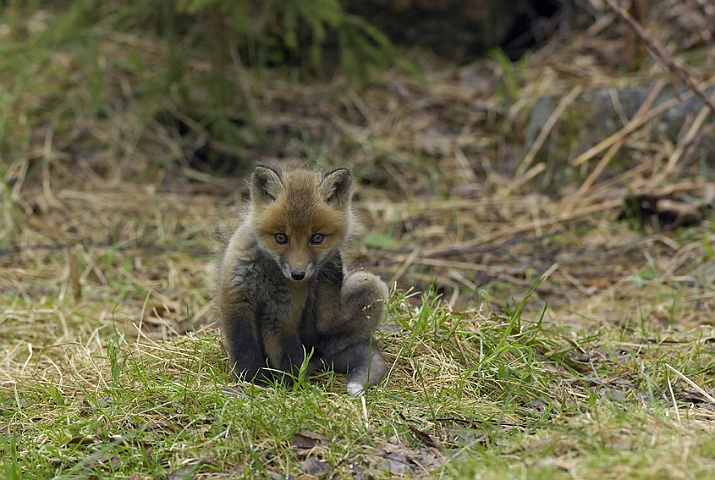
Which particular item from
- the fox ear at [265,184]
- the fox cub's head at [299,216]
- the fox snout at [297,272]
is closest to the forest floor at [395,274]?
the fox snout at [297,272]

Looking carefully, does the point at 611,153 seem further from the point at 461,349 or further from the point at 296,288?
the point at 296,288

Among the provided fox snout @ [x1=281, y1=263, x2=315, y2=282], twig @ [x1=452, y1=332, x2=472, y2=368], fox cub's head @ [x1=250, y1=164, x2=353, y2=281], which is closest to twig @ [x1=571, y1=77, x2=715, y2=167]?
twig @ [x1=452, y1=332, x2=472, y2=368]

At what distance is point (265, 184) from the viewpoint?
4.54m

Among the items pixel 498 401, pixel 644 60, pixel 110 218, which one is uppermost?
pixel 644 60

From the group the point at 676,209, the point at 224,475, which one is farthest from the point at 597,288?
the point at 224,475

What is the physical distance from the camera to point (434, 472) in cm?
353

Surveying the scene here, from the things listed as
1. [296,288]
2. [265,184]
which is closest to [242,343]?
[296,288]

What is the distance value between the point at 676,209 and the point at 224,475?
6.03 m

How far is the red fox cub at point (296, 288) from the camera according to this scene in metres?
4.39

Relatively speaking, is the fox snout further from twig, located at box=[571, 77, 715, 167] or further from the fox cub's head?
twig, located at box=[571, 77, 715, 167]

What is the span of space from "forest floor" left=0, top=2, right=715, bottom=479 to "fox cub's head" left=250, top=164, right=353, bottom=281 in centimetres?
68

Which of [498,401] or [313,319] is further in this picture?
[313,319]

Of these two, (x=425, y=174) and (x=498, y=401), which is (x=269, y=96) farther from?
(x=498, y=401)

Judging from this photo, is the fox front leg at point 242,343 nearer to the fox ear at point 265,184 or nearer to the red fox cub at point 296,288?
the red fox cub at point 296,288
